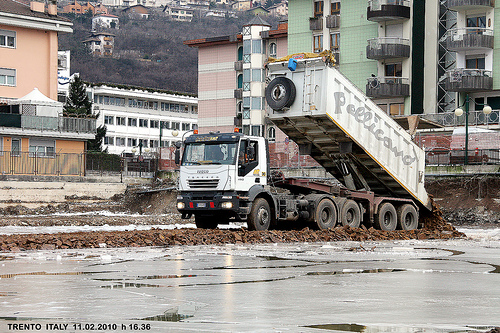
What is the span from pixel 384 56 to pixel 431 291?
5065 cm

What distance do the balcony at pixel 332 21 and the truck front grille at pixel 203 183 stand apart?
4452 cm

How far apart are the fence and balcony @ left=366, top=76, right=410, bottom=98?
22.6m

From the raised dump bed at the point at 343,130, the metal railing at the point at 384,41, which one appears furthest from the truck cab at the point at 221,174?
the metal railing at the point at 384,41

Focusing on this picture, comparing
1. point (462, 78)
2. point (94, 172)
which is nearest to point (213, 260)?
point (94, 172)

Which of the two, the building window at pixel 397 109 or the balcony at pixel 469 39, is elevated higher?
the balcony at pixel 469 39

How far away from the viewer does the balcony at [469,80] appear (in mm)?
54812

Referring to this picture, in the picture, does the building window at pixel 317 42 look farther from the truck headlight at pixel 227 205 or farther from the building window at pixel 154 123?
the building window at pixel 154 123

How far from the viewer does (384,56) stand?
59.7 metres

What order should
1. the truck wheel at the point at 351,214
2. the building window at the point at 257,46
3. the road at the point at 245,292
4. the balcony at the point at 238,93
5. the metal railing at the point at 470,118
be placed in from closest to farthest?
the road at the point at 245,292
the truck wheel at the point at 351,214
the metal railing at the point at 470,118
the building window at the point at 257,46
the balcony at the point at 238,93

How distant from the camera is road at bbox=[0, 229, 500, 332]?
7738 millimetres

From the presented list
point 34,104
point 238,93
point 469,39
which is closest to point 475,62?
point 469,39

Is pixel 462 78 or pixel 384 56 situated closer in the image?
pixel 462 78

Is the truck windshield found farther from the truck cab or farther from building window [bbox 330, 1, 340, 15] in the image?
building window [bbox 330, 1, 340, 15]

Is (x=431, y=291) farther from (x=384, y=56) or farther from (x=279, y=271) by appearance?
(x=384, y=56)
